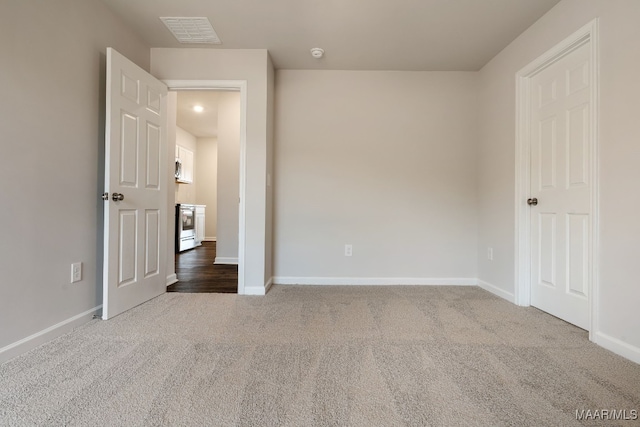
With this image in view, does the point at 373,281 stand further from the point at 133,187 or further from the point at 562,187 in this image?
the point at 133,187

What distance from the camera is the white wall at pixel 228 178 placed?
170 inches

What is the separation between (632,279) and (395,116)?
2.28m

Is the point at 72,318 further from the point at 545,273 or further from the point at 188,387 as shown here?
the point at 545,273

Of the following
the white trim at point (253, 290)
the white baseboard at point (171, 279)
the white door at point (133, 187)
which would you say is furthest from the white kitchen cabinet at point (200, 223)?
the white trim at point (253, 290)

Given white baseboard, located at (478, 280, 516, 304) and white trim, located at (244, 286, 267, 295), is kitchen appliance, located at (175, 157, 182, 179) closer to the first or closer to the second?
white trim, located at (244, 286, 267, 295)

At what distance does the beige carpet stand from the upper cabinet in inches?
176

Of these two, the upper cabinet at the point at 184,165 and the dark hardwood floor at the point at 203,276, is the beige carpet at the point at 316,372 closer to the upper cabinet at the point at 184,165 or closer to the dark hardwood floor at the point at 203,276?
the dark hardwood floor at the point at 203,276

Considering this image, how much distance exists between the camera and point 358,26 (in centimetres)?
235

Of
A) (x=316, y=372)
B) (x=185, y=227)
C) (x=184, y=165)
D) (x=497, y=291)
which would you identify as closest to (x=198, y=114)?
(x=184, y=165)

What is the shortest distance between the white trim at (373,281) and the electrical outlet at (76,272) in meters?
1.64

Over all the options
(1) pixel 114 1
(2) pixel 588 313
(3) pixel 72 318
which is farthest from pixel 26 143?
(2) pixel 588 313

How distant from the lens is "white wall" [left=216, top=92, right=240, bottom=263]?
4.32 m

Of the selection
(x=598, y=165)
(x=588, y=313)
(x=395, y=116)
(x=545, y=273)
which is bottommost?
(x=588, y=313)

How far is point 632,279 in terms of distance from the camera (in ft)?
5.08
